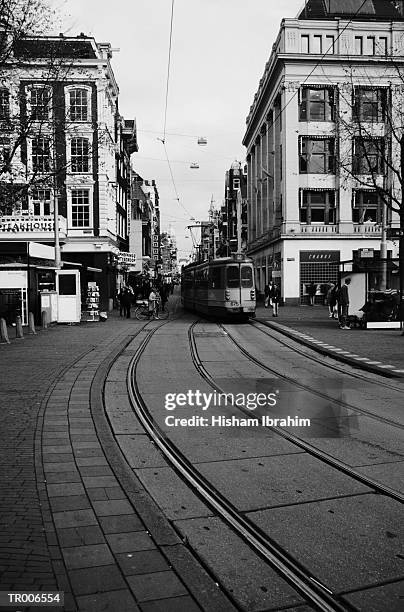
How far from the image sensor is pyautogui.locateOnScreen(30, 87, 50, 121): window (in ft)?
59.6

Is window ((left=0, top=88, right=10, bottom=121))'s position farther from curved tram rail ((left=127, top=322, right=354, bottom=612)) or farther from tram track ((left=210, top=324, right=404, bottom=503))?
curved tram rail ((left=127, top=322, right=354, bottom=612))

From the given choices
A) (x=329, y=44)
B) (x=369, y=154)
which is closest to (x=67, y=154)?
(x=329, y=44)

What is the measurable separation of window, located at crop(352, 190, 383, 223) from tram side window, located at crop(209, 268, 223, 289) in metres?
19.4

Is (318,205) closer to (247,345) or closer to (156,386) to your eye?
(247,345)

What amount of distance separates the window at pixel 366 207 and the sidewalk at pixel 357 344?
70.9 feet

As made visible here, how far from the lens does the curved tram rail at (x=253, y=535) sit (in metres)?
3.70

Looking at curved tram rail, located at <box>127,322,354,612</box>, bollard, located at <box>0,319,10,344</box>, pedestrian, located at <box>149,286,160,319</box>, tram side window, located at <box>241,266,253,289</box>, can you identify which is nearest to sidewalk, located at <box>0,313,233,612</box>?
curved tram rail, located at <box>127,322,354,612</box>

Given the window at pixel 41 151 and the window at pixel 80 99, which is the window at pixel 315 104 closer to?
the window at pixel 80 99

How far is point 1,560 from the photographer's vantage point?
13.2 feet

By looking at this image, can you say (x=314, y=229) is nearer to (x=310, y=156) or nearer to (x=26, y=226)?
(x=310, y=156)

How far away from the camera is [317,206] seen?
4644 cm

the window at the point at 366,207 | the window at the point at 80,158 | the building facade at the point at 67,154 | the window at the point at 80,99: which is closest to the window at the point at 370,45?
the window at the point at 366,207

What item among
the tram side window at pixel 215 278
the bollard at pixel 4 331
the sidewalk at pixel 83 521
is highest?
the tram side window at pixel 215 278

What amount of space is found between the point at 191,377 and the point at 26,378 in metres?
3.20
